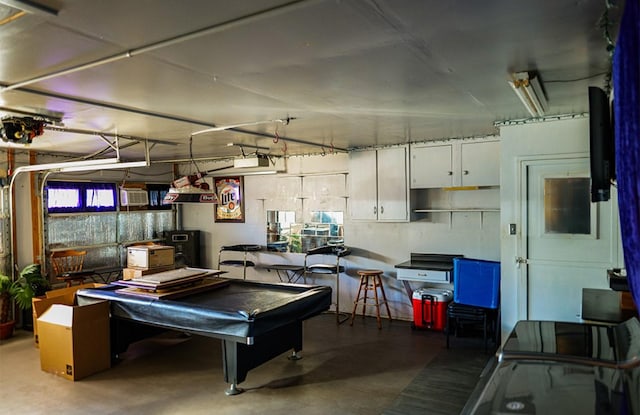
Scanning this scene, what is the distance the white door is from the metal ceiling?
654 millimetres

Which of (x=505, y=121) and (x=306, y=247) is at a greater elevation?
(x=505, y=121)

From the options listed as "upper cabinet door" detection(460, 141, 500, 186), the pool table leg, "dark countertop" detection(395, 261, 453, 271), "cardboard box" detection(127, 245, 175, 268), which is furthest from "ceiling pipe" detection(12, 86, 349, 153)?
the pool table leg

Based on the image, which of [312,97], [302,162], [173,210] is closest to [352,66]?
[312,97]

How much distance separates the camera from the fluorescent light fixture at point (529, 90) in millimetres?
2824

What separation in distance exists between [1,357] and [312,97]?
15.3 ft

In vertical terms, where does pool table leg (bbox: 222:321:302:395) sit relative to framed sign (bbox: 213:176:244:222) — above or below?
below

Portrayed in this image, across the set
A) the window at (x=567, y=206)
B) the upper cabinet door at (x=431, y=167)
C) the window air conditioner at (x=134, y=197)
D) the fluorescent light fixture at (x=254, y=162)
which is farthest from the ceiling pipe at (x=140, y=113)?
the window at (x=567, y=206)

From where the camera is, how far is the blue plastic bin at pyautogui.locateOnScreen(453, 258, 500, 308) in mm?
5148

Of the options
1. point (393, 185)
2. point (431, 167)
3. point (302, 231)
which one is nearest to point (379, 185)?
point (393, 185)

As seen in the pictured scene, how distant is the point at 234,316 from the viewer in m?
3.71

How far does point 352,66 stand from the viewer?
2.59 m

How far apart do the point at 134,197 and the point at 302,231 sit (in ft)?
10.1

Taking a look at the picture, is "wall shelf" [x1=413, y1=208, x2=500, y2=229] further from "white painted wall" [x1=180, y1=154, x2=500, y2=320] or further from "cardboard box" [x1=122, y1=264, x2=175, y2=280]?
"cardboard box" [x1=122, y1=264, x2=175, y2=280]

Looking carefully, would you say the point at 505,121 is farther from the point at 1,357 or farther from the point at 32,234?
the point at 32,234
